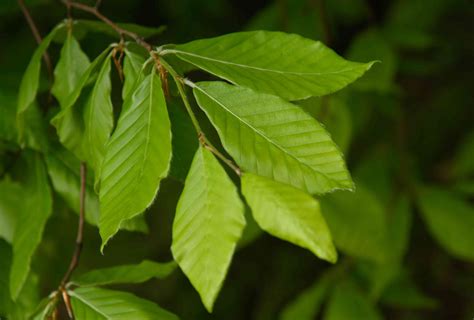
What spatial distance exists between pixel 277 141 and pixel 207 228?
11cm

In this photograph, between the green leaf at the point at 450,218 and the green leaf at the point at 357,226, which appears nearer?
the green leaf at the point at 357,226

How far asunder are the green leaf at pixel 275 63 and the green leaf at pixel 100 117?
0.31 feet

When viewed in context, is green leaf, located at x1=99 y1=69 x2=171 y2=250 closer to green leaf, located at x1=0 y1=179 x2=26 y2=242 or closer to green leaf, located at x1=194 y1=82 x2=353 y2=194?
green leaf, located at x1=194 y1=82 x2=353 y2=194

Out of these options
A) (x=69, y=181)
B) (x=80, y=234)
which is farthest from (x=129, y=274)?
(x=69, y=181)

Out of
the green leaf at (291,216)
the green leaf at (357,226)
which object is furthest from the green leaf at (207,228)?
the green leaf at (357,226)

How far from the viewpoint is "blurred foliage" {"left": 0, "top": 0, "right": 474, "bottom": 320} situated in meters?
1.39

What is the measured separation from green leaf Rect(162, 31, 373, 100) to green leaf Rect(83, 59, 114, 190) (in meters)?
0.09

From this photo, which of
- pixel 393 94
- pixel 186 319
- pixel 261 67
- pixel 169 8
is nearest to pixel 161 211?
pixel 186 319

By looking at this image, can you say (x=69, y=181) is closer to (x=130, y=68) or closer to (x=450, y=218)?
(x=130, y=68)

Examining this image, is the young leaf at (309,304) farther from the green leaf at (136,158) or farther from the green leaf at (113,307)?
the green leaf at (136,158)

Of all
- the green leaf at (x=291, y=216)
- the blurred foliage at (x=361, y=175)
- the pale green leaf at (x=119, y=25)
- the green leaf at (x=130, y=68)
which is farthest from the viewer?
the blurred foliage at (x=361, y=175)

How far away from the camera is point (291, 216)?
542mm

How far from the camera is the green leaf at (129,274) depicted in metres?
0.80

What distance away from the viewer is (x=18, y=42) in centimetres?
145
